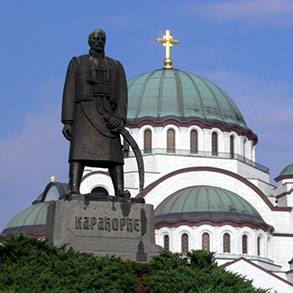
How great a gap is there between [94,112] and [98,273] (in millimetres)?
3033

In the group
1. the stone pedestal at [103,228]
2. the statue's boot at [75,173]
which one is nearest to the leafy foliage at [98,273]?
the stone pedestal at [103,228]

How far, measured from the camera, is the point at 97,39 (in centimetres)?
1489

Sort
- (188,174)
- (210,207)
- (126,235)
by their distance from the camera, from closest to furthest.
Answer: (126,235), (210,207), (188,174)

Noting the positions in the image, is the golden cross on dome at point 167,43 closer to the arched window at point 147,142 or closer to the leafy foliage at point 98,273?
the arched window at point 147,142

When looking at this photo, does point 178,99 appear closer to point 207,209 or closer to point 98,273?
point 207,209

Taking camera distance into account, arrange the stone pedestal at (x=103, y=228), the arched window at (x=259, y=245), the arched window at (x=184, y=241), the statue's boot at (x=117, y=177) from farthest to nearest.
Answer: the arched window at (x=259, y=245) < the arched window at (x=184, y=241) < the statue's boot at (x=117, y=177) < the stone pedestal at (x=103, y=228)

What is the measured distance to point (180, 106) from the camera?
53188mm

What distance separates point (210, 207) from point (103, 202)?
33045 millimetres

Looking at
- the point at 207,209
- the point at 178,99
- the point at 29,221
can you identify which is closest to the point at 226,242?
the point at 207,209

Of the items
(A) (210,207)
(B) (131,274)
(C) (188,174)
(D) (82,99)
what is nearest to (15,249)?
(B) (131,274)

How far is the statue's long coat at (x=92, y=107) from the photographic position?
48.0 ft

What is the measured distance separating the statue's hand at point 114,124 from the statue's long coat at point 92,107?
0.09 meters

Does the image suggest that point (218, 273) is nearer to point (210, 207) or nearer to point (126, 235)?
point (126, 235)

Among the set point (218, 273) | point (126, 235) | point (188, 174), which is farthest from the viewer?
point (188, 174)
